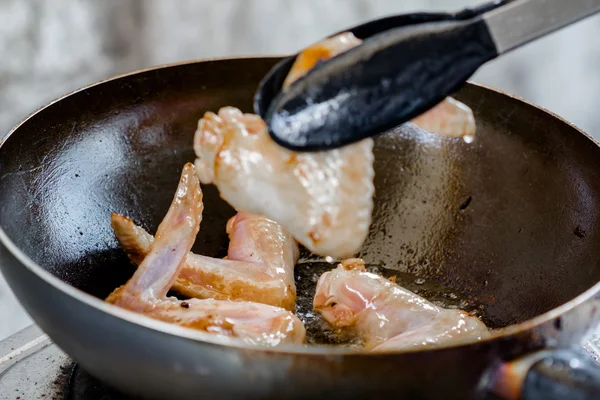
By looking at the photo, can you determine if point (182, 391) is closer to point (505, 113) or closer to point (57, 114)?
point (57, 114)

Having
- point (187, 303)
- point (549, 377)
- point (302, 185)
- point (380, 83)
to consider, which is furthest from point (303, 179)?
point (549, 377)

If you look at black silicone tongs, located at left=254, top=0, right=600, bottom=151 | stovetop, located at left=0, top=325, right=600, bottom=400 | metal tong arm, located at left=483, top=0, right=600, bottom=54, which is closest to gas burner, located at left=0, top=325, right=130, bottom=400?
stovetop, located at left=0, top=325, right=600, bottom=400

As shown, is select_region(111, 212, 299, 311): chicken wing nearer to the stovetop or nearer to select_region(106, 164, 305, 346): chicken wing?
select_region(106, 164, 305, 346): chicken wing

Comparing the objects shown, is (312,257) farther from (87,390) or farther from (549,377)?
(549,377)

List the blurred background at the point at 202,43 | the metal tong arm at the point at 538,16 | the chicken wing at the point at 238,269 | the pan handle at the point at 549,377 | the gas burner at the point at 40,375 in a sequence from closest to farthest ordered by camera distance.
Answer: the pan handle at the point at 549,377
the metal tong arm at the point at 538,16
the gas burner at the point at 40,375
the chicken wing at the point at 238,269
the blurred background at the point at 202,43

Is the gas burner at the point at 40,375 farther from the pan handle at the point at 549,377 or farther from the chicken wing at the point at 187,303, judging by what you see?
the pan handle at the point at 549,377

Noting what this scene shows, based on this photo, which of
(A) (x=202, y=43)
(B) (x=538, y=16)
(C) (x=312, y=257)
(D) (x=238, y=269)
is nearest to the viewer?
(B) (x=538, y=16)

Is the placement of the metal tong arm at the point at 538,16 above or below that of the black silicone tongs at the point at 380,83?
above

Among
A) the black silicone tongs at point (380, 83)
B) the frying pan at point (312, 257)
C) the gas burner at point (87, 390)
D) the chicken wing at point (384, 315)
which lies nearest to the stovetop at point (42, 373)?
the gas burner at point (87, 390)
